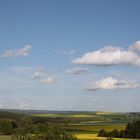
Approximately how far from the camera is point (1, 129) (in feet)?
446

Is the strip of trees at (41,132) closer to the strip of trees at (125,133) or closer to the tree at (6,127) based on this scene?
the strip of trees at (125,133)

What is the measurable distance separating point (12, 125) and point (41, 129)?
5923 cm

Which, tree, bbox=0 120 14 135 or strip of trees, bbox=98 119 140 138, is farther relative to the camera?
tree, bbox=0 120 14 135

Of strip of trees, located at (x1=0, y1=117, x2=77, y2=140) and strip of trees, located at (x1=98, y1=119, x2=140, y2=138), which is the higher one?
strip of trees, located at (x1=0, y1=117, x2=77, y2=140)

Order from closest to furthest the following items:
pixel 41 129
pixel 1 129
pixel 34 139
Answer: pixel 34 139 < pixel 41 129 < pixel 1 129

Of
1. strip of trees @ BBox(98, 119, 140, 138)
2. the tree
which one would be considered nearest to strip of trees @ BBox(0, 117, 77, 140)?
strip of trees @ BBox(98, 119, 140, 138)

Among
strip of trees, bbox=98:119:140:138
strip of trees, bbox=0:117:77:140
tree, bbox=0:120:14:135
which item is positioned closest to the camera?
strip of trees, bbox=0:117:77:140

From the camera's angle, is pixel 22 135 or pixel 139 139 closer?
pixel 22 135

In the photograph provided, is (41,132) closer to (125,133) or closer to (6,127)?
(125,133)

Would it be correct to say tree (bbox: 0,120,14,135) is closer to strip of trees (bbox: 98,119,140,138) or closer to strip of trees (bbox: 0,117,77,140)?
strip of trees (bbox: 98,119,140,138)

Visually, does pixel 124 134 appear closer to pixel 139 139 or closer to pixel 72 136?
pixel 139 139

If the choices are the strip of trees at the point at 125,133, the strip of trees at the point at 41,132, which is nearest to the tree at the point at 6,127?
the strip of trees at the point at 125,133

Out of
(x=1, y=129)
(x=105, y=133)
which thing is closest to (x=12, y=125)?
(x=1, y=129)

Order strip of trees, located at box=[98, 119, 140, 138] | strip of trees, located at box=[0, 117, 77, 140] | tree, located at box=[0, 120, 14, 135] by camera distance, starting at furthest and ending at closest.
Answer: tree, located at box=[0, 120, 14, 135] → strip of trees, located at box=[98, 119, 140, 138] → strip of trees, located at box=[0, 117, 77, 140]
